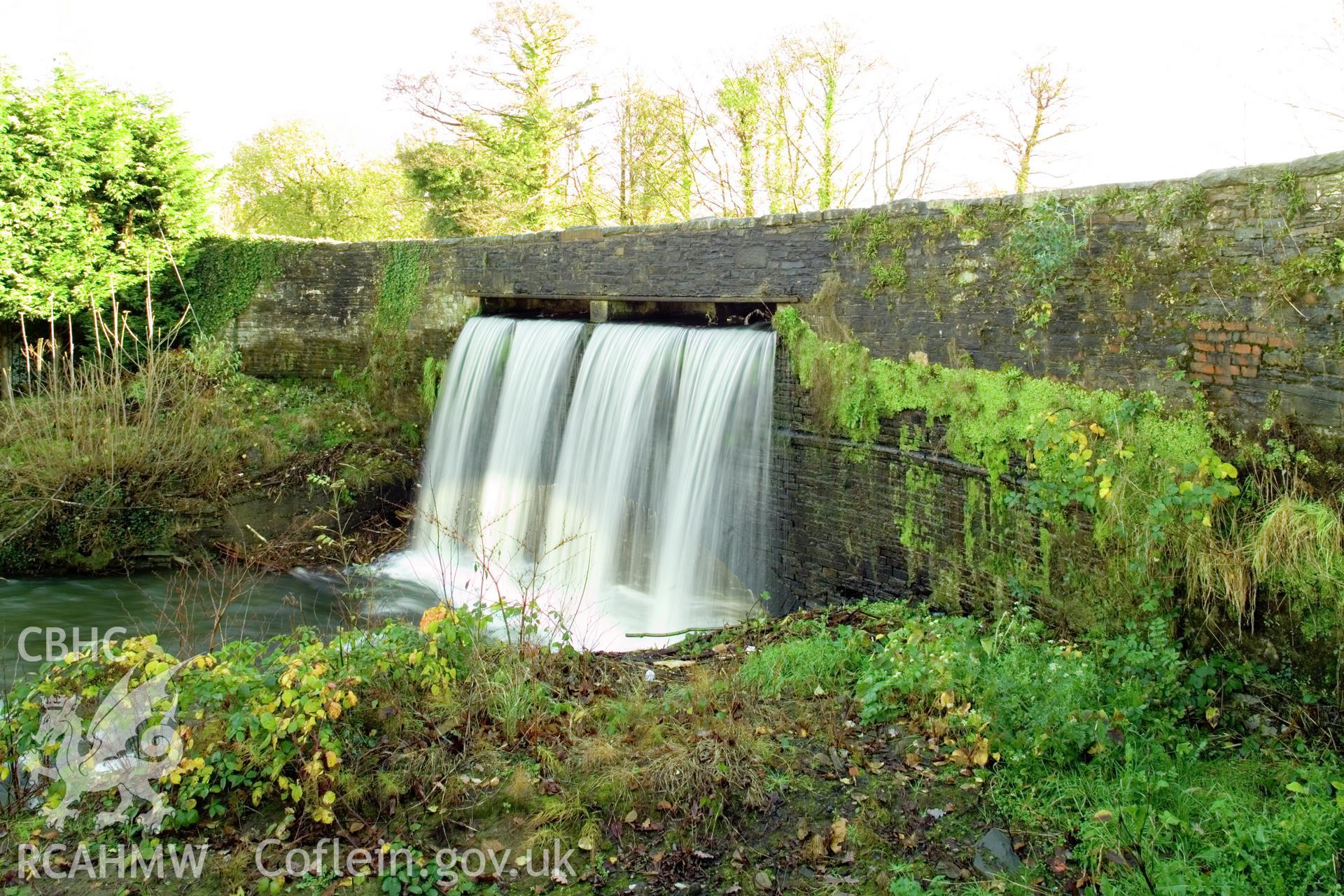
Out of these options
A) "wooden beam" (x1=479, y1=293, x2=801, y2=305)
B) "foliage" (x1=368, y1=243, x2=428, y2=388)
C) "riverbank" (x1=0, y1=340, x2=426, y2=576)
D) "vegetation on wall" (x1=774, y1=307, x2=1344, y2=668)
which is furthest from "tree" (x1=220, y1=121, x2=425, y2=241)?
"vegetation on wall" (x1=774, y1=307, x2=1344, y2=668)

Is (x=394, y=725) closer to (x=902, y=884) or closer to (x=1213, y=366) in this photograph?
(x=902, y=884)

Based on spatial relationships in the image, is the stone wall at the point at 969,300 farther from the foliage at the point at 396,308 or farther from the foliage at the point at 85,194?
the foliage at the point at 85,194

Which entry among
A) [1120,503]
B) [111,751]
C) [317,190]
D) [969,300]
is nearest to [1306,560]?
[1120,503]

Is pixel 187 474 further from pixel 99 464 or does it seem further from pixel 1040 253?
pixel 1040 253

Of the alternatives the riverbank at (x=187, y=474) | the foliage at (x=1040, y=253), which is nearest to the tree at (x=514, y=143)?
the riverbank at (x=187, y=474)

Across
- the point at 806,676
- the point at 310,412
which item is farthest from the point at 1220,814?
the point at 310,412

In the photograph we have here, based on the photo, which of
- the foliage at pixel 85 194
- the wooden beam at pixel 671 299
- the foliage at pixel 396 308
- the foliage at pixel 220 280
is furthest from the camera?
the foliage at pixel 220 280

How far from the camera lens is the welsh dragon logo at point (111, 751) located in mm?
3857

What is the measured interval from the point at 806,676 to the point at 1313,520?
2.71 metres

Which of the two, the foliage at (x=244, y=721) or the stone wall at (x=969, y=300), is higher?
the stone wall at (x=969, y=300)

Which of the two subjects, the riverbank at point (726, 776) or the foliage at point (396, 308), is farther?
the foliage at point (396, 308)

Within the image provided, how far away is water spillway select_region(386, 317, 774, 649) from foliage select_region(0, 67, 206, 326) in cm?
555

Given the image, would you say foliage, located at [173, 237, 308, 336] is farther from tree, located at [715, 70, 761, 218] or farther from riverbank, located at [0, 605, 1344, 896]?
riverbank, located at [0, 605, 1344, 896]

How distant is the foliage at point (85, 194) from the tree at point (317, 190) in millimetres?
9352
